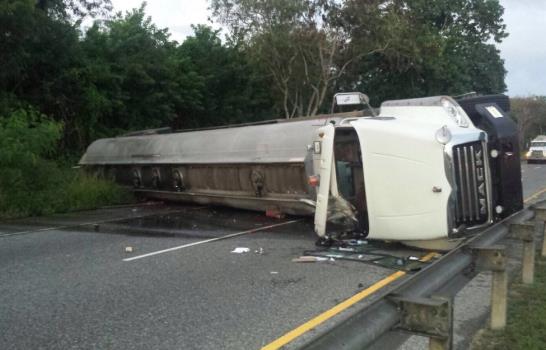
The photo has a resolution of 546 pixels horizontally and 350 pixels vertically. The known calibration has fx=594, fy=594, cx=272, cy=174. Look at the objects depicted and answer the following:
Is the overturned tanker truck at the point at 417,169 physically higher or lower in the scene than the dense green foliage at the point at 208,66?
lower

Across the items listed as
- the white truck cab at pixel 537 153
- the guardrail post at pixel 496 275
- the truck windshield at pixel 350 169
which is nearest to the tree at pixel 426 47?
the white truck cab at pixel 537 153

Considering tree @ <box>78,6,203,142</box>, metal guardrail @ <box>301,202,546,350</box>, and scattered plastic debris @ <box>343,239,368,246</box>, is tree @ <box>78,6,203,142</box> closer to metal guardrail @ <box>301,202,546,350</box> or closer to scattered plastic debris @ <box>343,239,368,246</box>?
scattered plastic debris @ <box>343,239,368,246</box>

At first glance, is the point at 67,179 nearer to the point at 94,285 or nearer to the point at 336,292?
the point at 94,285

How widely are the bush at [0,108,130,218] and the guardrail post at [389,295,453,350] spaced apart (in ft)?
41.7

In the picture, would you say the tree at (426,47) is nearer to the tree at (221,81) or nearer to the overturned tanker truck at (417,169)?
the tree at (221,81)

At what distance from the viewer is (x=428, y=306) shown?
323 centimetres

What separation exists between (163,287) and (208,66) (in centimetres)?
2285

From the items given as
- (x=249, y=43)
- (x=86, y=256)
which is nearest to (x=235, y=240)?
(x=86, y=256)

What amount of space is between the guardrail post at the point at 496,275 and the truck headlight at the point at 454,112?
158 inches

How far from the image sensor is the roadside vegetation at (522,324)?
4883 millimetres

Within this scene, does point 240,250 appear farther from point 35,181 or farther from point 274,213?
point 35,181

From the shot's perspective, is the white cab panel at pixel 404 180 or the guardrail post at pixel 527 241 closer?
the guardrail post at pixel 527 241

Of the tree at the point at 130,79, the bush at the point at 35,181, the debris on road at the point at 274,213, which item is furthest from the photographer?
the tree at the point at 130,79

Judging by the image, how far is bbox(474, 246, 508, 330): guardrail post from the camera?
500 centimetres
